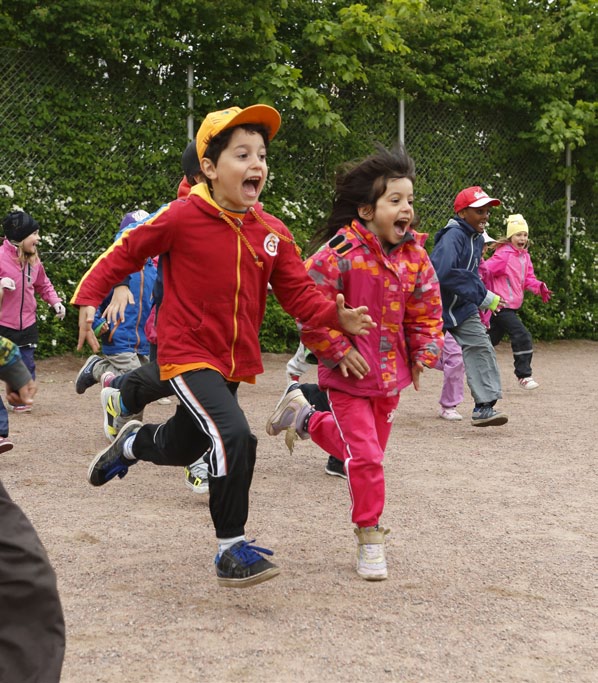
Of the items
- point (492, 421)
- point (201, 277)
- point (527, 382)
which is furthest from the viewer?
point (527, 382)

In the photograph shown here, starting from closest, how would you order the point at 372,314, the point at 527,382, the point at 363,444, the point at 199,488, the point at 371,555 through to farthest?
1. the point at 371,555
2. the point at 363,444
3. the point at 372,314
4. the point at 199,488
5. the point at 527,382

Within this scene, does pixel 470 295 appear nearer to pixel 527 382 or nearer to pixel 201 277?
pixel 527 382

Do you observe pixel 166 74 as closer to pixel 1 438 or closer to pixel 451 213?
pixel 451 213

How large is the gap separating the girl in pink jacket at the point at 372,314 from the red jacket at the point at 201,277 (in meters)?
0.41

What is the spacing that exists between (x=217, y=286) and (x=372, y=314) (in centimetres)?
91

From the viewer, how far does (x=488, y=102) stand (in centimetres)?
1488

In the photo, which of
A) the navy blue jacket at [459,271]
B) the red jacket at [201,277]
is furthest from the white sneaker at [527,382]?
the red jacket at [201,277]

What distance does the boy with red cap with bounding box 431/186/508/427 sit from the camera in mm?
7789

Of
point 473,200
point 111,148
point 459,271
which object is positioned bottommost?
point 459,271

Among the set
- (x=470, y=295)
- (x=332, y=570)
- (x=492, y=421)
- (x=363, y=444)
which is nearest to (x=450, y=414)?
(x=492, y=421)

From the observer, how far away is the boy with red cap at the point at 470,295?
7789 mm

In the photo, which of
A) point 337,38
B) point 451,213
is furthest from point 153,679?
point 451,213

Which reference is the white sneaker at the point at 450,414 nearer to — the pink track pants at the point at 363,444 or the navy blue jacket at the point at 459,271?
the navy blue jacket at the point at 459,271

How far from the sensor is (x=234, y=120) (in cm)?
409
